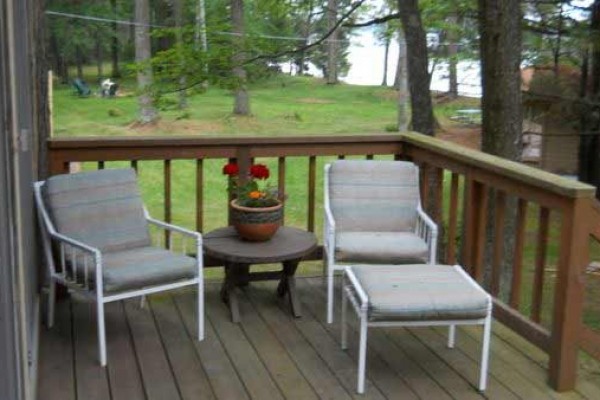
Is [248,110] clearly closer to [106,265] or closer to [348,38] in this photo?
[348,38]

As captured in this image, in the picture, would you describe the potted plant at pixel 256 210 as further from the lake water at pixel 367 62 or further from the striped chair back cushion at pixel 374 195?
the lake water at pixel 367 62

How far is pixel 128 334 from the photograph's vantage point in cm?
368

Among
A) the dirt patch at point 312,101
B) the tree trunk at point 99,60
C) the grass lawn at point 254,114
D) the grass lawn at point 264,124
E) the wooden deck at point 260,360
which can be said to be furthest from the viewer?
the tree trunk at point 99,60

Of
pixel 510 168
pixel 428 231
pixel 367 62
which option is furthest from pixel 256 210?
pixel 367 62

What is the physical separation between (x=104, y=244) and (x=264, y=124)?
16675 millimetres

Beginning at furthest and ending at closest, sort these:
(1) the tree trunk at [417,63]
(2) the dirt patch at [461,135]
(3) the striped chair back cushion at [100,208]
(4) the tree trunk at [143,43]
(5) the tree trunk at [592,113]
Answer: (4) the tree trunk at [143,43]
(2) the dirt patch at [461,135]
(5) the tree trunk at [592,113]
(1) the tree trunk at [417,63]
(3) the striped chair back cushion at [100,208]

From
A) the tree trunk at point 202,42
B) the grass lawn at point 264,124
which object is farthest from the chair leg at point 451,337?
the tree trunk at point 202,42

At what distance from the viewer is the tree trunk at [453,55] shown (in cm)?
970

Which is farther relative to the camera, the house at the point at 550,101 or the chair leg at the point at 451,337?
the house at the point at 550,101

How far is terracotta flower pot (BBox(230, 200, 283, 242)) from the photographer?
3895 millimetres

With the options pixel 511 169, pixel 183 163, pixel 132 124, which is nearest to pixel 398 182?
pixel 511 169

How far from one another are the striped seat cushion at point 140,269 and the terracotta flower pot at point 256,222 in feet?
1.44

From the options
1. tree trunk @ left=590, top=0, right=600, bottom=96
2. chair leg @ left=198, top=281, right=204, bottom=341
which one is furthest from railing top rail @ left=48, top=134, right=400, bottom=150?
tree trunk @ left=590, top=0, right=600, bottom=96

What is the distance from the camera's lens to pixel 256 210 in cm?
389
